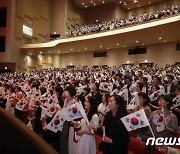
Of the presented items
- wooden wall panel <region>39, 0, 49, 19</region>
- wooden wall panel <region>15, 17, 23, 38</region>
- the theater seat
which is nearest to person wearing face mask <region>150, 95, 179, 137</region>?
the theater seat

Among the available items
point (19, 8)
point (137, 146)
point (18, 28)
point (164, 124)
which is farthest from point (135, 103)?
point (19, 8)

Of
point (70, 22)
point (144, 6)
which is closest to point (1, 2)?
point (70, 22)

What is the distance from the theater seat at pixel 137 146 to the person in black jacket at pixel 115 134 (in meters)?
0.83

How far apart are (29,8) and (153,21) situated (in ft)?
46.8

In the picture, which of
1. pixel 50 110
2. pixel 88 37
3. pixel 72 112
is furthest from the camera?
pixel 88 37

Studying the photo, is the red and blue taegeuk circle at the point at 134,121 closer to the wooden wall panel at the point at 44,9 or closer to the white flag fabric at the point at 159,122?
the white flag fabric at the point at 159,122

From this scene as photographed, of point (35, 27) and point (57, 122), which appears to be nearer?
point (57, 122)

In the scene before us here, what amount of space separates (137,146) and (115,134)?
115 centimetres

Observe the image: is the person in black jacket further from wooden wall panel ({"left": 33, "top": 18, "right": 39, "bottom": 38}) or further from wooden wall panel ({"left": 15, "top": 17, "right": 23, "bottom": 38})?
wooden wall panel ({"left": 33, "top": 18, "right": 39, "bottom": 38})

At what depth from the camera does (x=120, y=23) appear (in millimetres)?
19141

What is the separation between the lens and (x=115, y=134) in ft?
9.43

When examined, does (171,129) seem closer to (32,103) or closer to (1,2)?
(32,103)

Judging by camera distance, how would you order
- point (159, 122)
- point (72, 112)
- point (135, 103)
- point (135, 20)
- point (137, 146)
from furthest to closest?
point (135, 20), point (135, 103), point (137, 146), point (159, 122), point (72, 112)

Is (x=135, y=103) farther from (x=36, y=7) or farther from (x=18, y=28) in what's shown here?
(x=36, y=7)
